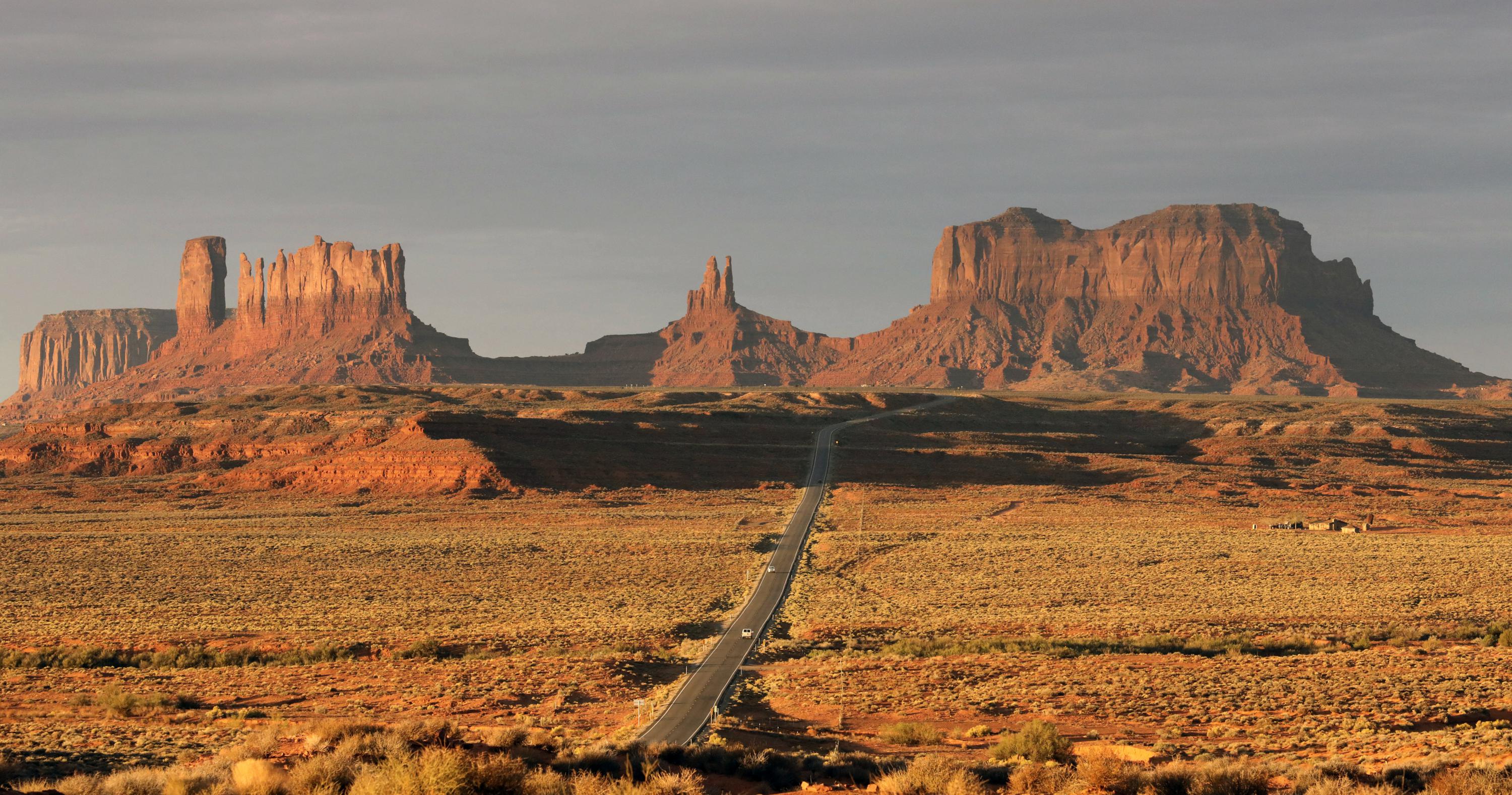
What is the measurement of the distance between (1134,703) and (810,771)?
11553 millimetres

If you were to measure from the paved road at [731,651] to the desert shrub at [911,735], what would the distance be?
377 centimetres

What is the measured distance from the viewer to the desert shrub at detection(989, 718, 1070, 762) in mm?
21281

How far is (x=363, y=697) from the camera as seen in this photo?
29359 millimetres

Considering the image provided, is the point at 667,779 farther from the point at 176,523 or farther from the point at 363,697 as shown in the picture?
the point at 176,523

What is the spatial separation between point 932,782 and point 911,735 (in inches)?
291

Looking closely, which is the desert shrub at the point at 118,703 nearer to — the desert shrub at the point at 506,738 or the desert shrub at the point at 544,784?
the desert shrub at the point at 506,738

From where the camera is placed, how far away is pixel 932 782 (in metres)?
17.3

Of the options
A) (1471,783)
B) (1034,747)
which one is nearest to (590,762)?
(1034,747)

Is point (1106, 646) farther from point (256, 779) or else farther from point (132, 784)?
point (132, 784)

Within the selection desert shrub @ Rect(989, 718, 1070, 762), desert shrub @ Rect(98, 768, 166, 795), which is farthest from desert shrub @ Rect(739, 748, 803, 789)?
desert shrub @ Rect(98, 768, 166, 795)

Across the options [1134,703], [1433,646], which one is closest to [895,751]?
[1134,703]

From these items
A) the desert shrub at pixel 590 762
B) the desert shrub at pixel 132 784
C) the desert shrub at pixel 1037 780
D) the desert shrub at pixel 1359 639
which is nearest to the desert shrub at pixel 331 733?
the desert shrub at pixel 132 784

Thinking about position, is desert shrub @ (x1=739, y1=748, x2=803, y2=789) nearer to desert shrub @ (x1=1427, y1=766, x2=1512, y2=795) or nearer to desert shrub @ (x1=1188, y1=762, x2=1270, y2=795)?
desert shrub @ (x1=1188, y1=762, x2=1270, y2=795)

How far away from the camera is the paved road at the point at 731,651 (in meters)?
26.4
